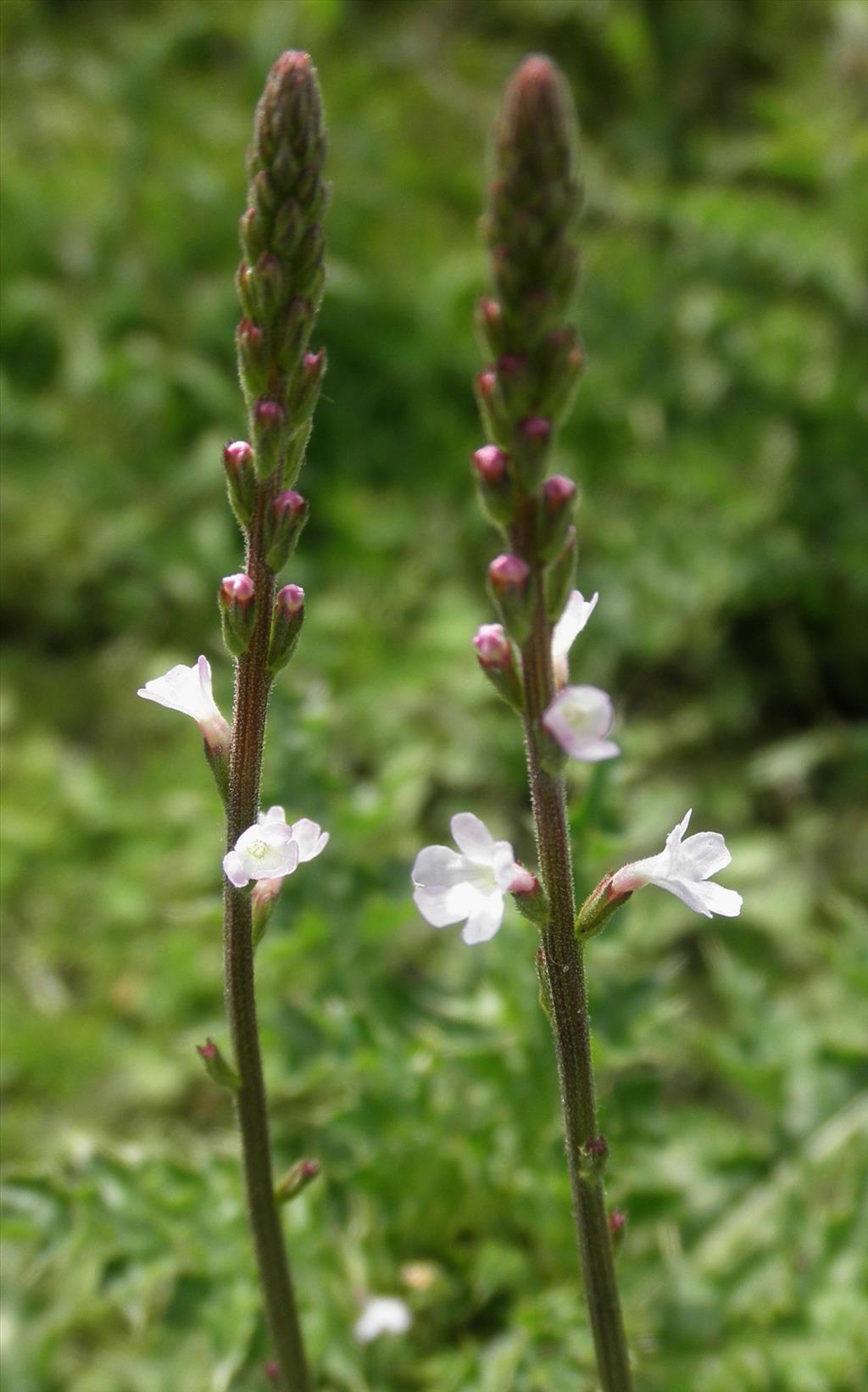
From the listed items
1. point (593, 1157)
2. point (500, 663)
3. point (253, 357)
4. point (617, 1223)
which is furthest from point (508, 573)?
point (617, 1223)

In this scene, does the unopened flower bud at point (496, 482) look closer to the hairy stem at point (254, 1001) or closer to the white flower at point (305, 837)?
the hairy stem at point (254, 1001)

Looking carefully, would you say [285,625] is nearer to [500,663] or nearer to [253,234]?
[500,663]

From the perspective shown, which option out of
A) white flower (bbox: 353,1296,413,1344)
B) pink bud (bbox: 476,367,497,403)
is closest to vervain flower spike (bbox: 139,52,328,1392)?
pink bud (bbox: 476,367,497,403)

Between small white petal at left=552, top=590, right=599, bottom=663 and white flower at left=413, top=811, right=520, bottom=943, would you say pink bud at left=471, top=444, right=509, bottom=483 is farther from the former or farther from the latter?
white flower at left=413, top=811, right=520, bottom=943

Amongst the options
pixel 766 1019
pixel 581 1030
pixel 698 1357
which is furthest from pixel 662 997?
pixel 581 1030

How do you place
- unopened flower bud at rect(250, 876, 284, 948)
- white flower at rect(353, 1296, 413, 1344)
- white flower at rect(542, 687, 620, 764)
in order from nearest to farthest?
white flower at rect(542, 687, 620, 764)
unopened flower bud at rect(250, 876, 284, 948)
white flower at rect(353, 1296, 413, 1344)

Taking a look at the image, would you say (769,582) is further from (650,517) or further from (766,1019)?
(766,1019)

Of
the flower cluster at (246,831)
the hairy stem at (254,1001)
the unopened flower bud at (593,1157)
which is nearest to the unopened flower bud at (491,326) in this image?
the hairy stem at (254,1001)
